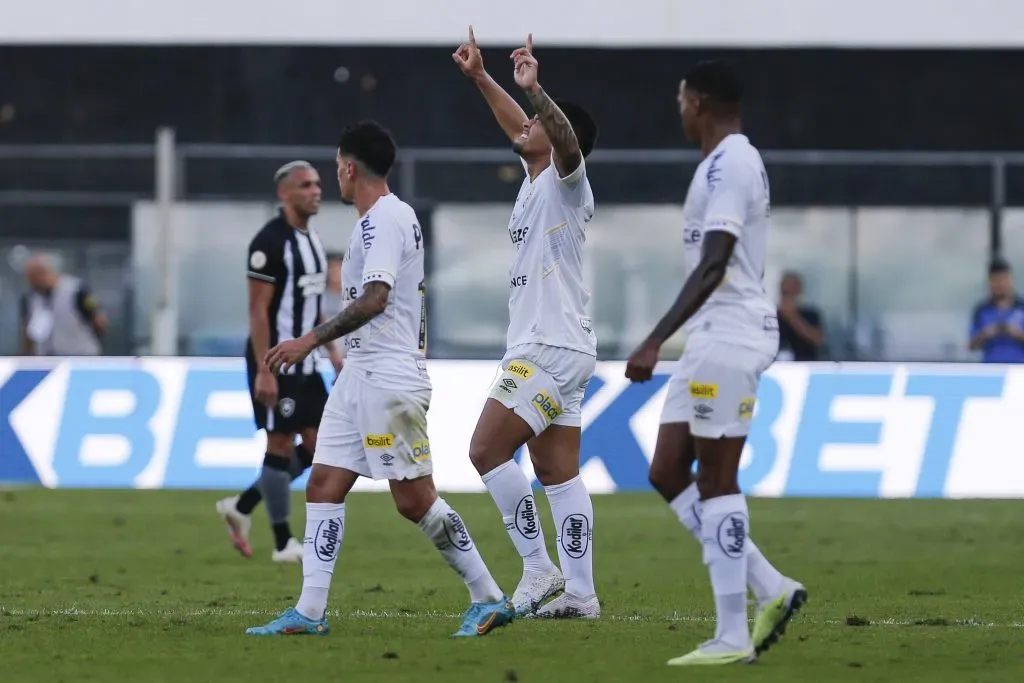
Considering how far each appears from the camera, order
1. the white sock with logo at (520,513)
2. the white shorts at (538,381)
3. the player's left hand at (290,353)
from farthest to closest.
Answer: the white sock with logo at (520,513) < the white shorts at (538,381) < the player's left hand at (290,353)

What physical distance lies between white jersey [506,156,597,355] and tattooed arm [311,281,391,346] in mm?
1017

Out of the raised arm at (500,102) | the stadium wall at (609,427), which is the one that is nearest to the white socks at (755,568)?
the raised arm at (500,102)

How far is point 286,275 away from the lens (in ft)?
38.2

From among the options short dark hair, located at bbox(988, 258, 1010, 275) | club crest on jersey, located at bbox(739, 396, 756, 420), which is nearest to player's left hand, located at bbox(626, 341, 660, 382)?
club crest on jersey, located at bbox(739, 396, 756, 420)

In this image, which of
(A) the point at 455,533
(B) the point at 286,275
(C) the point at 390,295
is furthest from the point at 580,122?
(B) the point at 286,275

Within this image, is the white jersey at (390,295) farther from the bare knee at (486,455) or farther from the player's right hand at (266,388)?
the player's right hand at (266,388)

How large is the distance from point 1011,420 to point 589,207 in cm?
906

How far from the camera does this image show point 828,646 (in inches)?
306

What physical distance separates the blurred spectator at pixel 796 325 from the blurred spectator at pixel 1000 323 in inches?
63.5

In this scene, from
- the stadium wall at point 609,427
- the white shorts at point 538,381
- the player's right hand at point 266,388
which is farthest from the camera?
the stadium wall at point 609,427

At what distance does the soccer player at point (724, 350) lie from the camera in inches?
275

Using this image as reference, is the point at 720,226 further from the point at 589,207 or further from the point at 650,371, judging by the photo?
the point at 589,207

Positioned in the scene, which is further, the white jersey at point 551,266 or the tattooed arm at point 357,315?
the white jersey at point 551,266

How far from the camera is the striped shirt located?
11.6 meters
